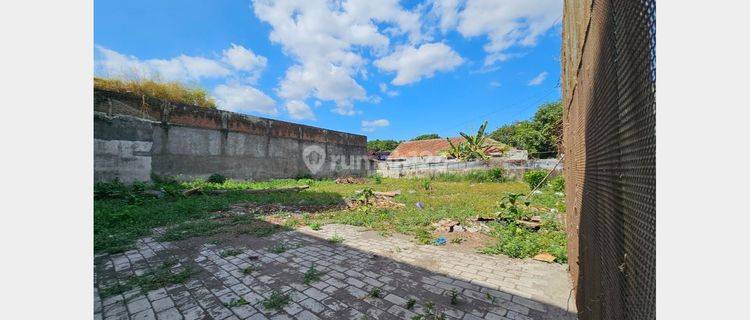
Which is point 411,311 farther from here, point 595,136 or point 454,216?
point 454,216

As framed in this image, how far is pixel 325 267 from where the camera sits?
4.15 metres

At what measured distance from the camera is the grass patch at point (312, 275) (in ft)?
12.0

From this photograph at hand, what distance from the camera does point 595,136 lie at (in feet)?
6.28

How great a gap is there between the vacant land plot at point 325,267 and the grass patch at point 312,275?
0.05ft

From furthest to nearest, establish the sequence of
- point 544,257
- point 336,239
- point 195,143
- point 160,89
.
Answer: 1. point 160,89
2. point 195,143
3. point 336,239
4. point 544,257

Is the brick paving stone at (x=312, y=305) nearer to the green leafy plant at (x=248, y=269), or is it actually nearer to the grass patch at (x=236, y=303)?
the grass patch at (x=236, y=303)

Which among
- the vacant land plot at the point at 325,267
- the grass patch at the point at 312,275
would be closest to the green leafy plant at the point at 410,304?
the vacant land plot at the point at 325,267

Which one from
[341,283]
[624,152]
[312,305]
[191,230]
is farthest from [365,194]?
[624,152]

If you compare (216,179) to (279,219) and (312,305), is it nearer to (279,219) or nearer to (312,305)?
(279,219)

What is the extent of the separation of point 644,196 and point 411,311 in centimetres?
255

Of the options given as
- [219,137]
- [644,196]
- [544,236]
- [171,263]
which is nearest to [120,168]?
[219,137]

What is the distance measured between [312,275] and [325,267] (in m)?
0.35

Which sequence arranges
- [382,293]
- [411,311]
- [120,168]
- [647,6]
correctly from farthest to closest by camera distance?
[120,168] → [382,293] → [411,311] → [647,6]

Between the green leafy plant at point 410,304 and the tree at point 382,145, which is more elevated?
the tree at point 382,145
